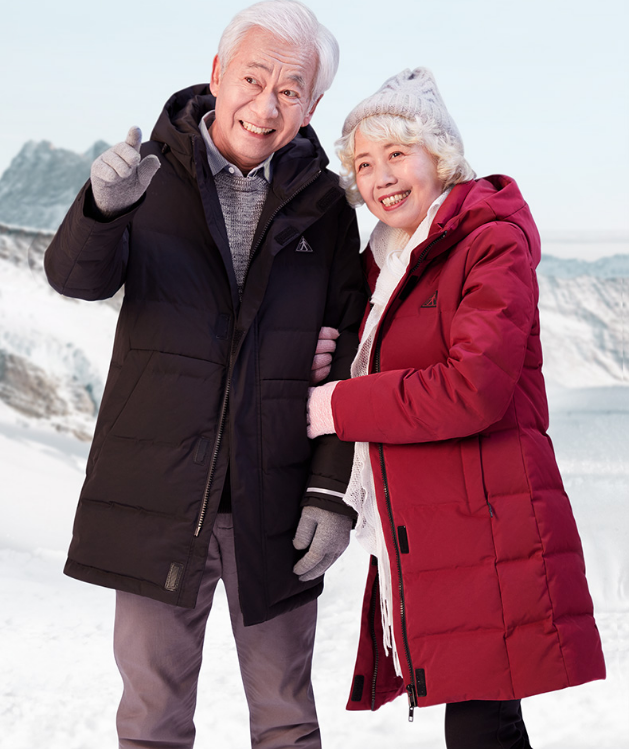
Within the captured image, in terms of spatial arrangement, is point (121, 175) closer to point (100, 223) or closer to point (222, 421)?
point (100, 223)

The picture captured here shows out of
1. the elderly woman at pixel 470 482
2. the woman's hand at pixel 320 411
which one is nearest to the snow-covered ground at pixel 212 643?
the elderly woman at pixel 470 482

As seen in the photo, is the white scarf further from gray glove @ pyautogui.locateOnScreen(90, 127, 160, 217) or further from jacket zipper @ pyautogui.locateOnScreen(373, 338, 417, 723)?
gray glove @ pyautogui.locateOnScreen(90, 127, 160, 217)

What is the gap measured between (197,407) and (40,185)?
4.31 meters

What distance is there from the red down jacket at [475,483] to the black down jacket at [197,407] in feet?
0.57

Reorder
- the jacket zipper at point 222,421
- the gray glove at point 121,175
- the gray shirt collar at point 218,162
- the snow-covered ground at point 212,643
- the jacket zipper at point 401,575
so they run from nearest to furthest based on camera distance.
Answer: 1. the gray glove at point 121,175
2. the jacket zipper at point 401,575
3. the jacket zipper at point 222,421
4. the gray shirt collar at point 218,162
5. the snow-covered ground at point 212,643

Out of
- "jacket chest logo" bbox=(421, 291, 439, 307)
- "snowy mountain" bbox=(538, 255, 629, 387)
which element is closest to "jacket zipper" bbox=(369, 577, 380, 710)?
"jacket chest logo" bbox=(421, 291, 439, 307)

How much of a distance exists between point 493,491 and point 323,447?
347 millimetres

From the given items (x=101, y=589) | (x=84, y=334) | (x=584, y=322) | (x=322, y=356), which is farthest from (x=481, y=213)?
(x=584, y=322)

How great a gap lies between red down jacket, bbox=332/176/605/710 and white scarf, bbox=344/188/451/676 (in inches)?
2.6

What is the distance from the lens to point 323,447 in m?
1.48

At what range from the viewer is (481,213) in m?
1.32

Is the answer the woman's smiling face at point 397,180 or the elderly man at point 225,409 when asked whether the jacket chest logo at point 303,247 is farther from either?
the woman's smiling face at point 397,180

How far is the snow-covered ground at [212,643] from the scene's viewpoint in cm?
219

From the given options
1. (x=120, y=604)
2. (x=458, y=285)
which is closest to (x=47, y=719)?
(x=120, y=604)
